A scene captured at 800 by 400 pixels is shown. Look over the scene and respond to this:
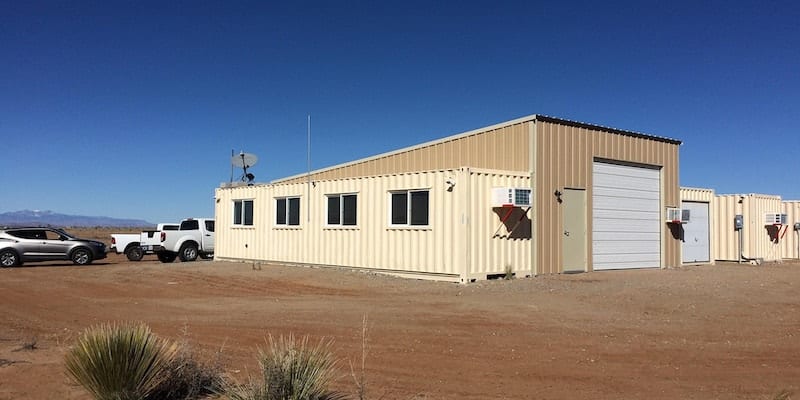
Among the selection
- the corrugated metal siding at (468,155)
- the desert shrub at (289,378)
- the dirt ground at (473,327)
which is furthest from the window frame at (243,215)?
the desert shrub at (289,378)

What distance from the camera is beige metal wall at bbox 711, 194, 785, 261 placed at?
2630 cm

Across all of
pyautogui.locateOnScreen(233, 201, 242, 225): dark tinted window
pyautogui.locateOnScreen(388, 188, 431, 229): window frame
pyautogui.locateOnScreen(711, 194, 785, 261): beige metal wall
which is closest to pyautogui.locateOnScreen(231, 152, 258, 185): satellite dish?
pyautogui.locateOnScreen(233, 201, 242, 225): dark tinted window

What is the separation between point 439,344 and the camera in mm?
8500

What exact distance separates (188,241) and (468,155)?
1365cm

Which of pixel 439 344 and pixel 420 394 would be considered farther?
pixel 439 344

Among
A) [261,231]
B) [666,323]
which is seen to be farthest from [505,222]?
[261,231]

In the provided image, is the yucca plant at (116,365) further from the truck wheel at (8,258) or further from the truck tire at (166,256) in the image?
the truck tire at (166,256)

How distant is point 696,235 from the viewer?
24.2 metres

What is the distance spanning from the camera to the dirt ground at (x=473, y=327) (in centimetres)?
645

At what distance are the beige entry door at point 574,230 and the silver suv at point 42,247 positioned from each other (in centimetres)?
1803

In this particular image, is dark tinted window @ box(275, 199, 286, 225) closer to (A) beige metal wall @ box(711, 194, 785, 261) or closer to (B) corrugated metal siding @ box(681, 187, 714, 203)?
(B) corrugated metal siding @ box(681, 187, 714, 203)

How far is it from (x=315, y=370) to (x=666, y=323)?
6856 millimetres

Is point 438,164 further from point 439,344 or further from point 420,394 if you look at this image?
point 420,394

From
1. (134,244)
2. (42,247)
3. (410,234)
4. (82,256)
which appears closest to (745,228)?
(410,234)
